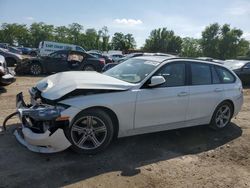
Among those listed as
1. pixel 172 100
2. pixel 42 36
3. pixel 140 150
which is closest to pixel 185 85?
pixel 172 100

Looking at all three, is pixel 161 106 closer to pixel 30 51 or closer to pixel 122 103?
pixel 122 103

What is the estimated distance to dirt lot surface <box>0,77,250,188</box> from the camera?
4.24m

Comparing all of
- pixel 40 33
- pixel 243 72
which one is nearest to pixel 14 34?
pixel 40 33

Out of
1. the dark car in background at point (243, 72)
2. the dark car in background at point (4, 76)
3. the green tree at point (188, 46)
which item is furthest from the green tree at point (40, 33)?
the dark car in background at point (4, 76)

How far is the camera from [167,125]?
5.78 m

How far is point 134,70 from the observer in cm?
592

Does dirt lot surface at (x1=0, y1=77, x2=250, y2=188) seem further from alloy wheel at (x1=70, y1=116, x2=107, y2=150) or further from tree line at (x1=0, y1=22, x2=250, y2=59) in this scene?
tree line at (x1=0, y1=22, x2=250, y2=59)

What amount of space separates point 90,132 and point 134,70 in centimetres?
161

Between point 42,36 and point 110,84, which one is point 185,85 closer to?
point 110,84

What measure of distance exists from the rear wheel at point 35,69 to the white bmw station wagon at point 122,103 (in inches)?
402

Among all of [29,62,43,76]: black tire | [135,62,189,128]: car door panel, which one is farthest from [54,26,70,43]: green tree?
[135,62,189,128]: car door panel

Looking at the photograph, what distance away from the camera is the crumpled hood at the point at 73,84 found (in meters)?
4.80

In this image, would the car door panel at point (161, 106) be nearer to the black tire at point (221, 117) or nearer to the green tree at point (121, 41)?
the black tire at point (221, 117)

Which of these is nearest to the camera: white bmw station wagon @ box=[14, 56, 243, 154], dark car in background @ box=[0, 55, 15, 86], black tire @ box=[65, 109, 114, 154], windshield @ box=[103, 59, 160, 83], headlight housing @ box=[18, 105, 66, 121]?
headlight housing @ box=[18, 105, 66, 121]
